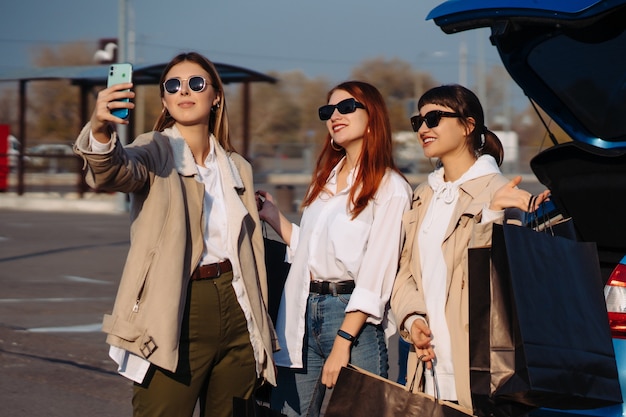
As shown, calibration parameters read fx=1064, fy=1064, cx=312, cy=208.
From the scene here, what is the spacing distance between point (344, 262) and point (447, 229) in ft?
1.34

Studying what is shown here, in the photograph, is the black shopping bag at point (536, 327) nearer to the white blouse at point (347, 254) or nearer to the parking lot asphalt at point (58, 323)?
the white blouse at point (347, 254)

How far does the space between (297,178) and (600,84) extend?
35173 millimetres

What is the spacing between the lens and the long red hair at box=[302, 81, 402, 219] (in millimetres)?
3984

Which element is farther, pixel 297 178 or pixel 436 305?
pixel 297 178

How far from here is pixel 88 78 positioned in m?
25.2

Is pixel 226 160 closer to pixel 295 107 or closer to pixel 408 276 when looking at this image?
pixel 408 276

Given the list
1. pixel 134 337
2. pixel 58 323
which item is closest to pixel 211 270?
pixel 134 337

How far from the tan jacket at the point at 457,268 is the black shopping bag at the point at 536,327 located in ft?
0.66

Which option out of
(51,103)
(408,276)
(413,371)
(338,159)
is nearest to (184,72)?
(338,159)

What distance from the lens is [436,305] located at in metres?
3.78

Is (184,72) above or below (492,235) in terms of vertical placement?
above

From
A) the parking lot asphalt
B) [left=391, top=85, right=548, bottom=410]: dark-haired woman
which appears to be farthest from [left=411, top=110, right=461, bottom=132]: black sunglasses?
the parking lot asphalt

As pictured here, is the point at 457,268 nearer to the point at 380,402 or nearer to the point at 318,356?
the point at 380,402

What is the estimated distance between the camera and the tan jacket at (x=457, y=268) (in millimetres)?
3676
